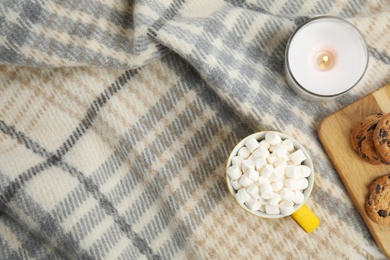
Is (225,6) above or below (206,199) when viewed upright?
above

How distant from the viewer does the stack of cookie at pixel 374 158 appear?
785mm

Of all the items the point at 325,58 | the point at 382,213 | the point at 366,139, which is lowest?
the point at 382,213

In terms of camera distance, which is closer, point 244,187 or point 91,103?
point 244,187

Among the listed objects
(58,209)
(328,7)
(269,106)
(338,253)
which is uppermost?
(328,7)

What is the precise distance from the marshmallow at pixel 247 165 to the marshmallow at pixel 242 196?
3cm

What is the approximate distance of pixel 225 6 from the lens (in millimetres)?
846

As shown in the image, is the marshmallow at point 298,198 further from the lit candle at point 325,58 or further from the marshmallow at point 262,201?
the lit candle at point 325,58

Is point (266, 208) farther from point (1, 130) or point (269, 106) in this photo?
point (1, 130)

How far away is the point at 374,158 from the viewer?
795 millimetres

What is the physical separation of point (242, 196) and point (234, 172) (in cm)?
4

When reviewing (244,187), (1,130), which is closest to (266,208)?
(244,187)

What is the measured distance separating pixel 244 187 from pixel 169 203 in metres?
0.15

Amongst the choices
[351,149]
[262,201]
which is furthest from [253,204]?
[351,149]

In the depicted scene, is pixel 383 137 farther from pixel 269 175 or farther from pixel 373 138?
pixel 269 175
